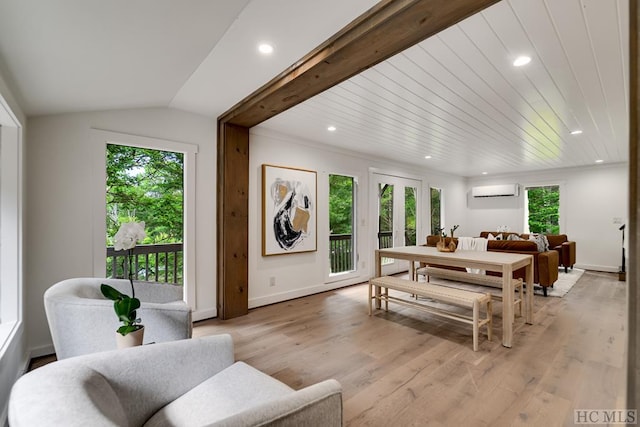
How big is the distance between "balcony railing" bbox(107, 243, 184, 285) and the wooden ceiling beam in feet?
7.76

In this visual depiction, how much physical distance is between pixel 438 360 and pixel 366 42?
243 cm

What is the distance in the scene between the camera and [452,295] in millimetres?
2826

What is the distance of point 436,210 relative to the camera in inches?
286

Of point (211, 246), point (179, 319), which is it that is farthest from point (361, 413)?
point (211, 246)

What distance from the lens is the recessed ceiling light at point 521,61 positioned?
2.06m

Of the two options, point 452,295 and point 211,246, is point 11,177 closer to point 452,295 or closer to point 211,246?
point 211,246

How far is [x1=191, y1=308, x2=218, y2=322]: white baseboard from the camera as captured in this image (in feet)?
10.7

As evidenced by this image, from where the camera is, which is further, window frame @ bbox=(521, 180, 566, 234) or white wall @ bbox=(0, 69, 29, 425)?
window frame @ bbox=(521, 180, 566, 234)

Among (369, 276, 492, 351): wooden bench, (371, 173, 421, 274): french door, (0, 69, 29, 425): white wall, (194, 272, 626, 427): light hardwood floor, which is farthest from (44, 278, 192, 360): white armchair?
(371, 173, 421, 274): french door

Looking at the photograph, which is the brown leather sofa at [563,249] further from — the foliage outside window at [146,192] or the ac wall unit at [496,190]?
the foliage outside window at [146,192]

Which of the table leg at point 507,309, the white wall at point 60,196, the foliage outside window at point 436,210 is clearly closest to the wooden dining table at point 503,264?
the table leg at point 507,309

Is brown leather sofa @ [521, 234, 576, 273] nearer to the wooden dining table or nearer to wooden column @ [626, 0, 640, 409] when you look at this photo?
the wooden dining table

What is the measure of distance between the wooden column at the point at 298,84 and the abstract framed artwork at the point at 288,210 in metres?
0.40

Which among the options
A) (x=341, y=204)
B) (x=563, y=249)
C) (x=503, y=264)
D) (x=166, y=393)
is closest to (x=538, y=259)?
(x=503, y=264)
